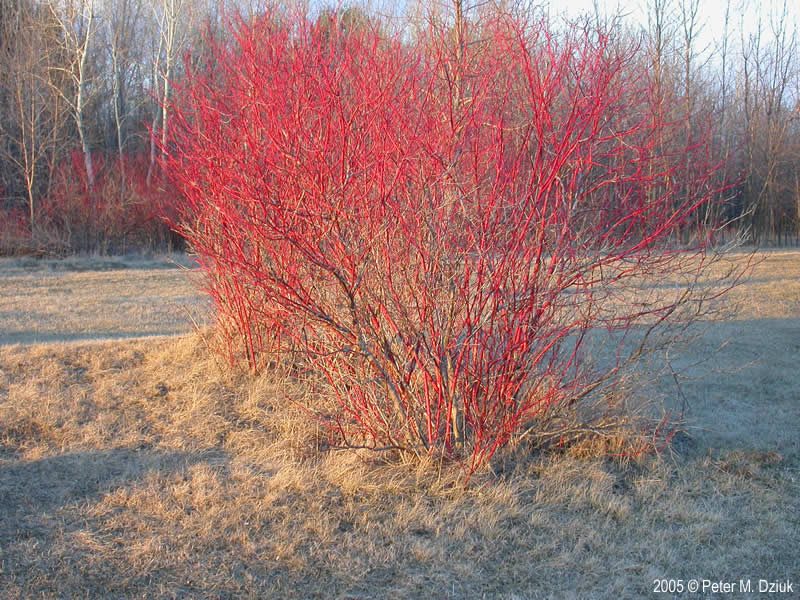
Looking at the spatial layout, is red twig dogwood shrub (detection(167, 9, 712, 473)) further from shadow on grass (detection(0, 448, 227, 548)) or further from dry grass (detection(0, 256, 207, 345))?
dry grass (detection(0, 256, 207, 345))

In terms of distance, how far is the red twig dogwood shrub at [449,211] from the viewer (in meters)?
3.80

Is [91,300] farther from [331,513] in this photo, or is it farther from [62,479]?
[331,513]

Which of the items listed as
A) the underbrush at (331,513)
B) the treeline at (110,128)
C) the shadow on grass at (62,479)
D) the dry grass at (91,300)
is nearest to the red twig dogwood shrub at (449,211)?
the underbrush at (331,513)

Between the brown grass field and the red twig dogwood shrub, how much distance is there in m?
0.47

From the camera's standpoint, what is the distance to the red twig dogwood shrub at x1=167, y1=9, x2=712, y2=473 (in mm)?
3799

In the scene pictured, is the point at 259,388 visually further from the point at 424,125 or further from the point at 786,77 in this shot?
the point at 786,77

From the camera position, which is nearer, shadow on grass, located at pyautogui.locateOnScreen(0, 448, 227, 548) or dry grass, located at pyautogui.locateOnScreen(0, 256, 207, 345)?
shadow on grass, located at pyautogui.locateOnScreen(0, 448, 227, 548)

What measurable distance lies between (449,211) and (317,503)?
174 cm

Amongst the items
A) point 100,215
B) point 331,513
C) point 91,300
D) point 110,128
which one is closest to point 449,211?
point 331,513

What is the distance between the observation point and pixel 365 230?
3941mm

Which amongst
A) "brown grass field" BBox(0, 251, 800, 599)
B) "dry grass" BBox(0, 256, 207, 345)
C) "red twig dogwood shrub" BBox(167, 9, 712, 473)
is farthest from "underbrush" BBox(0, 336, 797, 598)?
"dry grass" BBox(0, 256, 207, 345)

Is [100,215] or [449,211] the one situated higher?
[100,215]

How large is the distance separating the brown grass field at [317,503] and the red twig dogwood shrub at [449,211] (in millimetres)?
469

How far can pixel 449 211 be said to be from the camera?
3852mm
